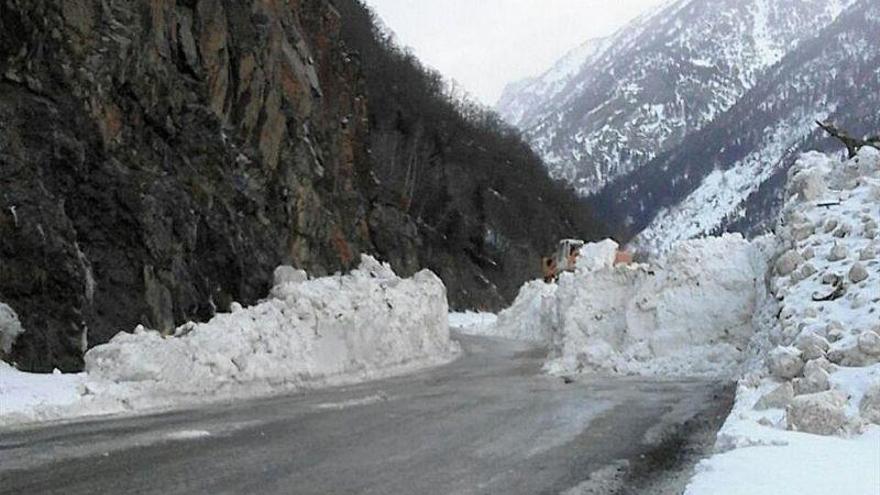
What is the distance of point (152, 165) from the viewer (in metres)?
20.0

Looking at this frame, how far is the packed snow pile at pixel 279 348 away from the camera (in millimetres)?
12945

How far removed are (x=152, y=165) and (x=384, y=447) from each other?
43.1 ft

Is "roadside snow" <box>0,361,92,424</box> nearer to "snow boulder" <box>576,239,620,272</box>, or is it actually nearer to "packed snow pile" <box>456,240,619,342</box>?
"packed snow pile" <box>456,240,619,342</box>

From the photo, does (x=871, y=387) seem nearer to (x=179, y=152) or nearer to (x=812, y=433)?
(x=812, y=433)

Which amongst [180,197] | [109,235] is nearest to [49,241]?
[109,235]

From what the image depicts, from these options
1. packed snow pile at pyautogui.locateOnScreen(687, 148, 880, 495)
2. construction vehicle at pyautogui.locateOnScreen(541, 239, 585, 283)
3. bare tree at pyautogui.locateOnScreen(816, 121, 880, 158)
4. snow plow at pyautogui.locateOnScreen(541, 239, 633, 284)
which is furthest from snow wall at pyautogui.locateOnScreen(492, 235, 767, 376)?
construction vehicle at pyautogui.locateOnScreen(541, 239, 585, 283)

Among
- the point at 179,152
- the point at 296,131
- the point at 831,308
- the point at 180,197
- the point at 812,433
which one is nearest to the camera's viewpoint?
the point at 812,433

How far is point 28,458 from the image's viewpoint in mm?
7840

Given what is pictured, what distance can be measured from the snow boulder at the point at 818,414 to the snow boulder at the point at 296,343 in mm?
8666

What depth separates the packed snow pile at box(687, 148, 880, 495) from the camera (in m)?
6.22

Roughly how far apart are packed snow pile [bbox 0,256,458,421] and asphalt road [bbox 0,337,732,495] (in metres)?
1.18

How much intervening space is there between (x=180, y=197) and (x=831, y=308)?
14.1m

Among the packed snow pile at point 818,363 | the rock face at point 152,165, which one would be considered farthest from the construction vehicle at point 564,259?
the packed snow pile at point 818,363

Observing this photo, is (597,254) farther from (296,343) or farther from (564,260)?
(296,343)
